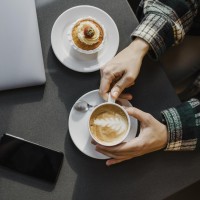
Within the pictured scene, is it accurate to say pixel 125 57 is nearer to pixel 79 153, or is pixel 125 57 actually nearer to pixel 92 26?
pixel 92 26

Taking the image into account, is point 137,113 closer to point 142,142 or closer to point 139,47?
point 142,142

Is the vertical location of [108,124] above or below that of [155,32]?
below

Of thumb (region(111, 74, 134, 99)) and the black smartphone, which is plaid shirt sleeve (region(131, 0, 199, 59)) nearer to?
thumb (region(111, 74, 134, 99))

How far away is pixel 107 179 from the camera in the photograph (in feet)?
2.98

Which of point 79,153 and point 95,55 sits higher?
point 95,55

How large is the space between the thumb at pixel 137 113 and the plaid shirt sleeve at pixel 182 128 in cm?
6

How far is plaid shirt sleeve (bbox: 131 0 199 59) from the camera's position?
3.10ft

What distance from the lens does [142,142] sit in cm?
90

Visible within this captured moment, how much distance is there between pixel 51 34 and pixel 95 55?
0.13 meters

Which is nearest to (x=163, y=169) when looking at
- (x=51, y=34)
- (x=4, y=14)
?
(x=51, y=34)

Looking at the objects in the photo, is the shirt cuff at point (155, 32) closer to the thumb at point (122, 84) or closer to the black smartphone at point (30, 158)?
the thumb at point (122, 84)

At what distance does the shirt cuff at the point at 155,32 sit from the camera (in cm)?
95

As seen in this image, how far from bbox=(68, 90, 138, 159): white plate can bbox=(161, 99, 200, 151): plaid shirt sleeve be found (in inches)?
3.6

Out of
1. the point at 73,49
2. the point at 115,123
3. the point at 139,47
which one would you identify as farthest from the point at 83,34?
the point at 115,123
